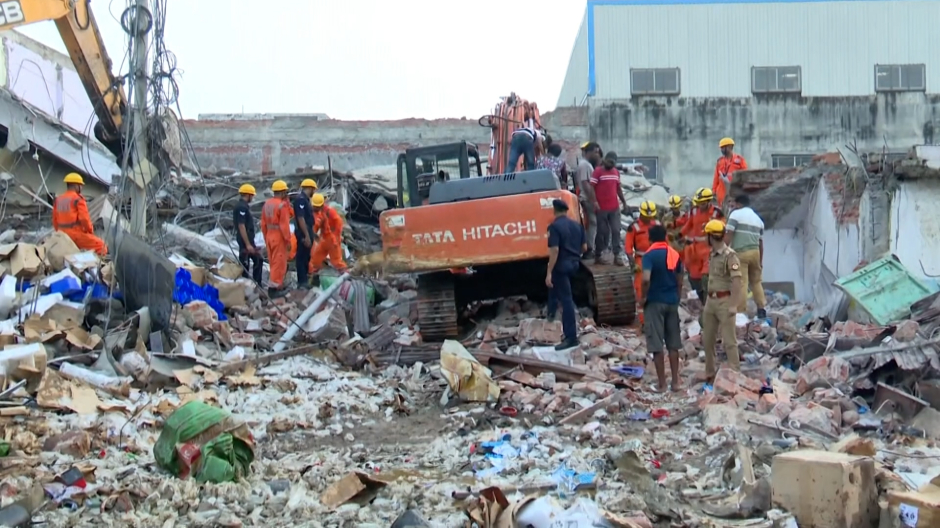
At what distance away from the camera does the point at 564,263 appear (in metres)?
10.2

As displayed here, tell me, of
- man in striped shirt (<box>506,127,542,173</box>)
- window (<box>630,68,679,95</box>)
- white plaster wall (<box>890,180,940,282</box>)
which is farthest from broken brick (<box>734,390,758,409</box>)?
window (<box>630,68,679,95</box>)

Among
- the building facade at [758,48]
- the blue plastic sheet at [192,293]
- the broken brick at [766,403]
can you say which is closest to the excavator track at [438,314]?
the blue plastic sheet at [192,293]

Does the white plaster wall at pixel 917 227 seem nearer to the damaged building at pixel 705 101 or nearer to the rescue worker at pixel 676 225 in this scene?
the rescue worker at pixel 676 225

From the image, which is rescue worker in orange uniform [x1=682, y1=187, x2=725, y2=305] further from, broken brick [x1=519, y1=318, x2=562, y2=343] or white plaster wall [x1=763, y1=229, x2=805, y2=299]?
white plaster wall [x1=763, y1=229, x2=805, y2=299]

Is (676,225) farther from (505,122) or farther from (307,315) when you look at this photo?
(307,315)

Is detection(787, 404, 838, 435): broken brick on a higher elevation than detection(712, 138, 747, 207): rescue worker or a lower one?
lower

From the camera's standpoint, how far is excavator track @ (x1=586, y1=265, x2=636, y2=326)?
11289 mm

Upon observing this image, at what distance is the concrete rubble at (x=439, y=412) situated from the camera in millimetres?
5758

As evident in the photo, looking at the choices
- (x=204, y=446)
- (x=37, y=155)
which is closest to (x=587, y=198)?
(x=204, y=446)

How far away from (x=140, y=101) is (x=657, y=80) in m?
19.4

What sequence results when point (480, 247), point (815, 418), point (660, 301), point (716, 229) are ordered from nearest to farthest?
point (815, 418), point (660, 301), point (716, 229), point (480, 247)

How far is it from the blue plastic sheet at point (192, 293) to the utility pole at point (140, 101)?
72 cm

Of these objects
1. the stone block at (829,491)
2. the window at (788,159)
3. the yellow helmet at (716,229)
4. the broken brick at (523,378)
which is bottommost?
the broken brick at (523,378)

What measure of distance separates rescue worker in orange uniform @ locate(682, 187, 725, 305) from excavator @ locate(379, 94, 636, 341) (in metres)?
1.15
